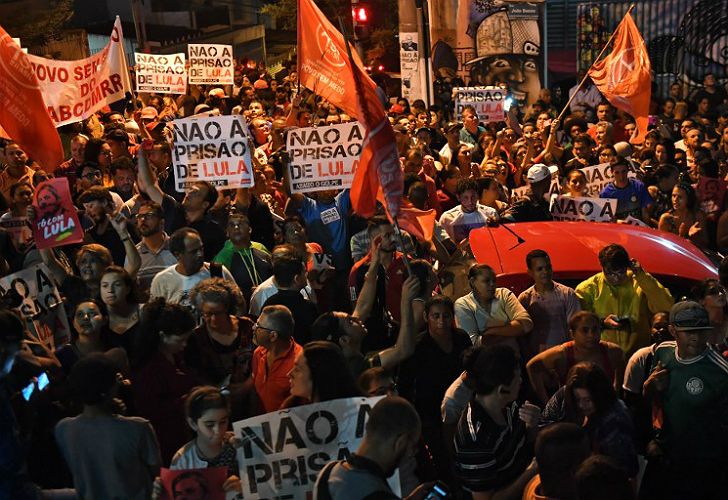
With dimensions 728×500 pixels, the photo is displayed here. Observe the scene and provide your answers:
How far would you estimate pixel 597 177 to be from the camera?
12.0m

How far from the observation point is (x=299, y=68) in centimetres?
1165

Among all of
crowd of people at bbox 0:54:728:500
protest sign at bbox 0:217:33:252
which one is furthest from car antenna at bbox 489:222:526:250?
protest sign at bbox 0:217:33:252

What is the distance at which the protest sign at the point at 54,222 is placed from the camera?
805 centimetres

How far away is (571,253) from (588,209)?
2.08m

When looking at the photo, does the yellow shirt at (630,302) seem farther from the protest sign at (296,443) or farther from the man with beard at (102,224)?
the man with beard at (102,224)

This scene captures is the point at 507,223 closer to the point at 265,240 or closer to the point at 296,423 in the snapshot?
the point at 265,240

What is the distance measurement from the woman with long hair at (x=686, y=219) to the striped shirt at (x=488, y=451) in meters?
5.23

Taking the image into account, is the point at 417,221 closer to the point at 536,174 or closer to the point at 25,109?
the point at 536,174

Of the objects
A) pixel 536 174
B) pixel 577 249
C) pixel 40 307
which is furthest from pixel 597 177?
pixel 40 307

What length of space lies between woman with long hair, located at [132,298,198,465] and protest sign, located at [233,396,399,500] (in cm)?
93

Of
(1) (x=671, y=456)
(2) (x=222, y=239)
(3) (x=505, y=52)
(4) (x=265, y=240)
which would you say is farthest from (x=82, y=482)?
(3) (x=505, y=52)

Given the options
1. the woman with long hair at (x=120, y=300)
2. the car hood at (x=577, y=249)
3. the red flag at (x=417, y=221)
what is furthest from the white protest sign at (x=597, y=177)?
the woman with long hair at (x=120, y=300)

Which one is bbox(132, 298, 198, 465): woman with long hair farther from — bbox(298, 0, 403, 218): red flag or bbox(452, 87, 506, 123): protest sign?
bbox(452, 87, 506, 123): protest sign

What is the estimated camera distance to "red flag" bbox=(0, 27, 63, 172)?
9.91 meters
